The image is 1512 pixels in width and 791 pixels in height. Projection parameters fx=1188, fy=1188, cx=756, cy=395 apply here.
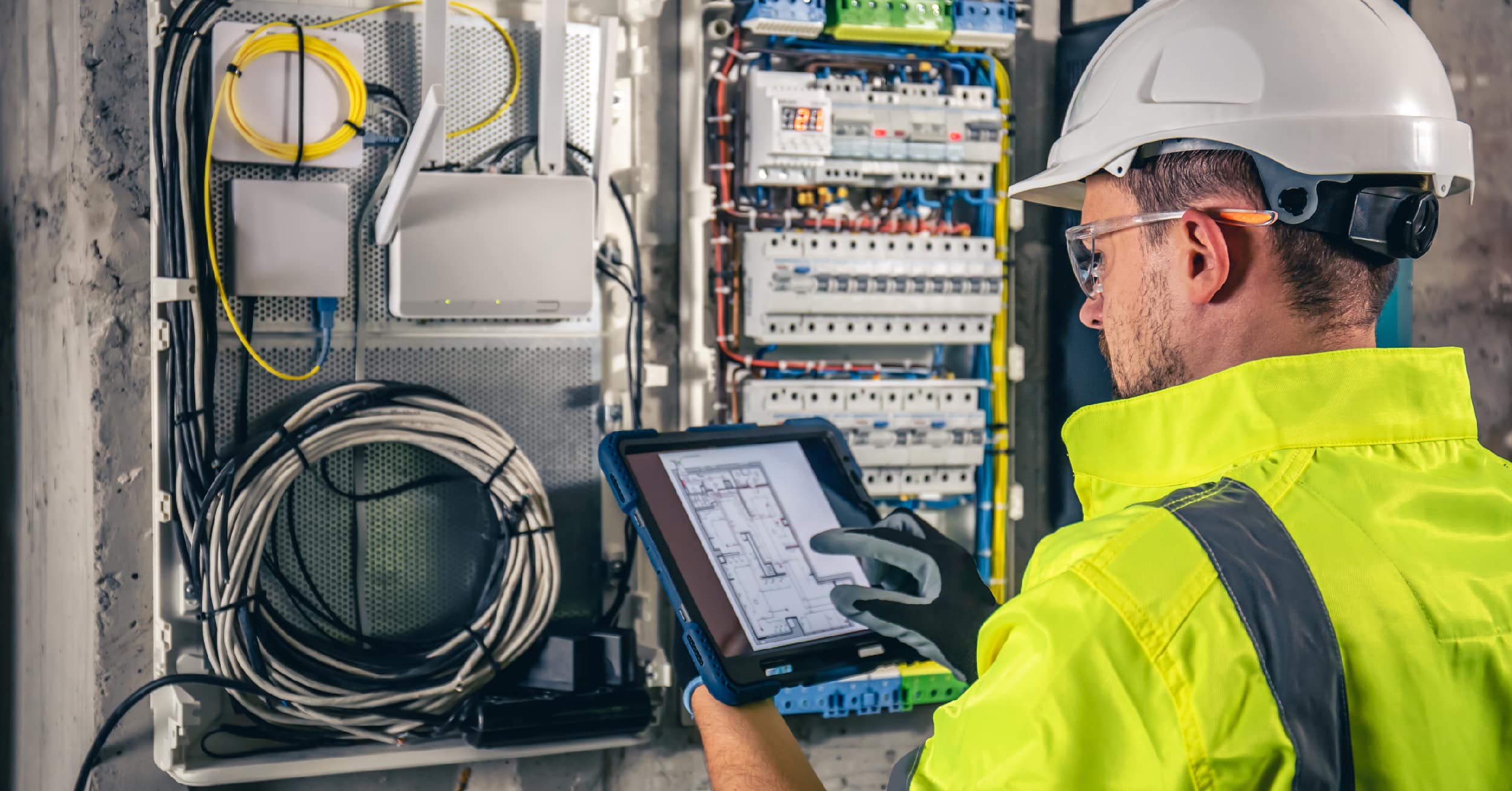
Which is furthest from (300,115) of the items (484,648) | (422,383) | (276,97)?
(484,648)

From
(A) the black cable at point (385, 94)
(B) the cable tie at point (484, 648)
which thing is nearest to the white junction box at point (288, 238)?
(A) the black cable at point (385, 94)

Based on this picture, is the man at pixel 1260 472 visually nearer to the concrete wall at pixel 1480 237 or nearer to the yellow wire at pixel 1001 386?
the yellow wire at pixel 1001 386

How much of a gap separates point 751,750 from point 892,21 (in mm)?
1527

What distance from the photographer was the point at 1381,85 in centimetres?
109

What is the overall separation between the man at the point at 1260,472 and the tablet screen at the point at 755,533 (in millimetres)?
584

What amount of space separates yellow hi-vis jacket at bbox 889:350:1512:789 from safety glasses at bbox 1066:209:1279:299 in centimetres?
15

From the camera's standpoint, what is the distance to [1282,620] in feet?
2.83

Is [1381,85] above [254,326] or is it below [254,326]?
above

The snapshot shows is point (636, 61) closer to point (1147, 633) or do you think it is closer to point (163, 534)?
point (163, 534)

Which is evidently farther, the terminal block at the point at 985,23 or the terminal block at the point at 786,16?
the terminal block at the point at 985,23

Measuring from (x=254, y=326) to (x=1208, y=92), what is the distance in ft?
5.47

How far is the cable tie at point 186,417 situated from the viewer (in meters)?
2.03

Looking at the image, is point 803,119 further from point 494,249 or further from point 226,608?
point 226,608

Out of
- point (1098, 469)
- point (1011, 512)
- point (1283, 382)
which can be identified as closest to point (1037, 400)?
point (1011, 512)
